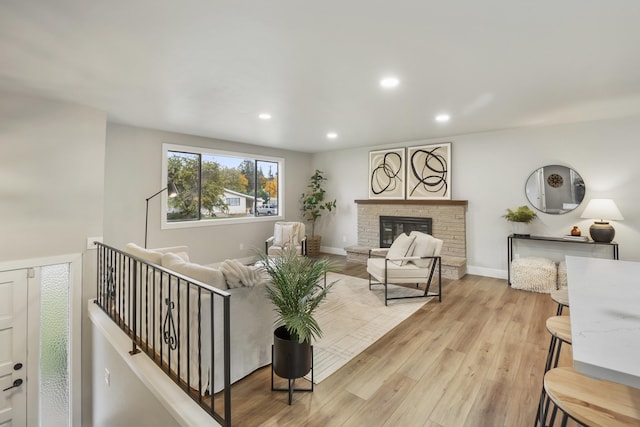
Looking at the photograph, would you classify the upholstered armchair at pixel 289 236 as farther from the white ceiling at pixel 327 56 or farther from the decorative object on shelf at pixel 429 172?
the white ceiling at pixel 327 56

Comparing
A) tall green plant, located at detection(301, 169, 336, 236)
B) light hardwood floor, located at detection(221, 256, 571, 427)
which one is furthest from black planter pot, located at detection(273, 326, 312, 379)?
tall green plant, located at detection(301, 169, 336, 236)

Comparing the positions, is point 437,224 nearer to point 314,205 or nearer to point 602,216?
point 602,216

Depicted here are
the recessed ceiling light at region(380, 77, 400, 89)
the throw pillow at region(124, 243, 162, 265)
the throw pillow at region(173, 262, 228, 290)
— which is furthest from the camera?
the recessed ceiling light at region(380, 77, 400, 89)

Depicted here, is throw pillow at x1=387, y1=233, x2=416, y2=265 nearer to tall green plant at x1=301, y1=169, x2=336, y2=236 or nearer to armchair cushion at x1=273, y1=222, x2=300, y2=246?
armchair cushion at x1=273, y1=222, x2=300, y2=246

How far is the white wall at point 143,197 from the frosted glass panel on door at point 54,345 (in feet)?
3.64

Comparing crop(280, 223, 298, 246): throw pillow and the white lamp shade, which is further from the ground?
the white lamp shade

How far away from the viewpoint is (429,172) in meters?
5.64

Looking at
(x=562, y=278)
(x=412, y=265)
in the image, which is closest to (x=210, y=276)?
(x=412, y=265)

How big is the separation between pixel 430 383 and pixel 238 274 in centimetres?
166

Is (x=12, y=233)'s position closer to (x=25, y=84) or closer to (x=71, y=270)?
(x=71, y=270)

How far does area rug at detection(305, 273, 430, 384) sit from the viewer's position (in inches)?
101

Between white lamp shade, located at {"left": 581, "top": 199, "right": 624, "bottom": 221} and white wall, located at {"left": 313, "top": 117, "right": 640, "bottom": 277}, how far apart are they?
35 centimetres

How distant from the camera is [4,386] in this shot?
117 inches

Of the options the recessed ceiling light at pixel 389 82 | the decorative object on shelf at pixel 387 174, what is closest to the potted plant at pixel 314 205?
the decorative object on shelf at pixel 387 174
